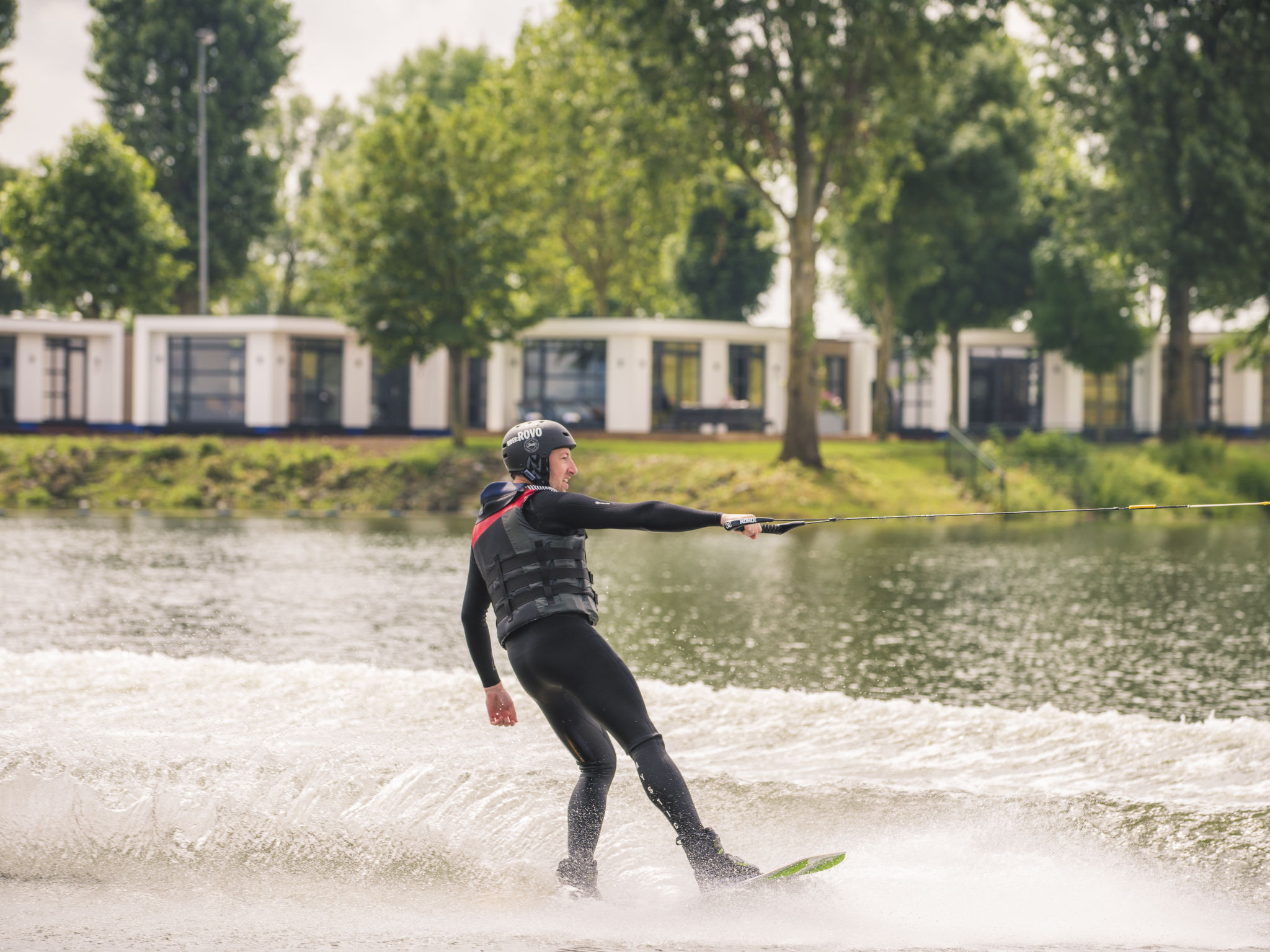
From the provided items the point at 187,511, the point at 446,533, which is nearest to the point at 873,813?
the point at 446,533

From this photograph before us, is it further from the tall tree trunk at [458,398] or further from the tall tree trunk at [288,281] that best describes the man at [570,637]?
the tall tree trunk at [288,281]

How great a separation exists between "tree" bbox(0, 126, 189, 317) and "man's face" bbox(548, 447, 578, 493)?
48.0 m

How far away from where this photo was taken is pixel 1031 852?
585cm

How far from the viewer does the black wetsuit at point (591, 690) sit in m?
5.04

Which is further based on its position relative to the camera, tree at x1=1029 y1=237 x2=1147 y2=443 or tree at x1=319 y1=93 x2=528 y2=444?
tree at x1=1029 y1=237 x2=1147 y2=443

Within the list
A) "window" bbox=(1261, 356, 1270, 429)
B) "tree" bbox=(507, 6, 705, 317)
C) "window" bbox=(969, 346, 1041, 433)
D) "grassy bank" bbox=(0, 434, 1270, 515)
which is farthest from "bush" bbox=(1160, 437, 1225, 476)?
"window" bbox=(1261, 356, 1270, 429)

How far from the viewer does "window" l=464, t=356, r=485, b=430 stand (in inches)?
1930

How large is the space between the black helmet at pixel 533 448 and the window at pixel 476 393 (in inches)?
1728

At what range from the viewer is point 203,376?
45.4 meters

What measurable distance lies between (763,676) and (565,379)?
3551cm

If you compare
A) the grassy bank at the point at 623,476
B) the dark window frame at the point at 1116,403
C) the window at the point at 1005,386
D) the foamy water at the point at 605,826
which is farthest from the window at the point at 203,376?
the foamy water at the point at 605,826

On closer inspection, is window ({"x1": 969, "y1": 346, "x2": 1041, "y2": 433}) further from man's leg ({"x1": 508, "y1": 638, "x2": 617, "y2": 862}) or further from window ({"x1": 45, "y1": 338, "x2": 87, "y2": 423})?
man's leg ({"x1": 508, "y1": 638, "x2": 617, "y2": 862})

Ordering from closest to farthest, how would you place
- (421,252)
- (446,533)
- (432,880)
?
(432,880) → (446,533) → (421,252)

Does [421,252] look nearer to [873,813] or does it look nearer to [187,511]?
[187,511]
